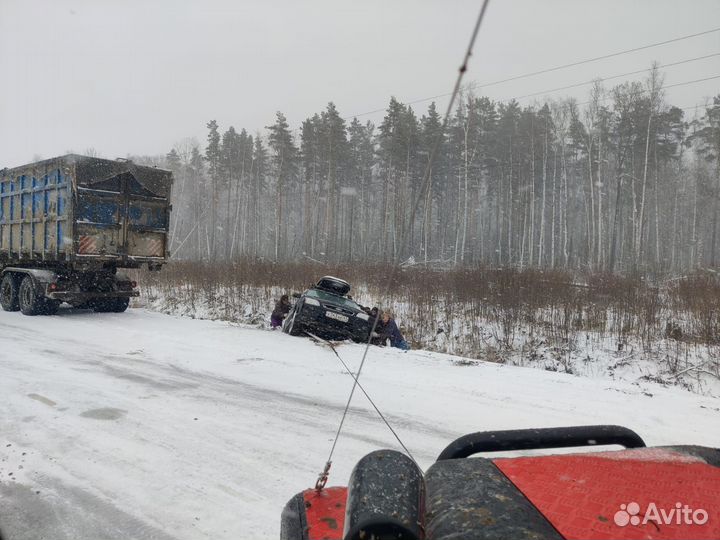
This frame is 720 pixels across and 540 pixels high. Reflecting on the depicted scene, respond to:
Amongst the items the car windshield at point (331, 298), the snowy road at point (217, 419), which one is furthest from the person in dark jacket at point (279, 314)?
the snowy road at point (217, 419)

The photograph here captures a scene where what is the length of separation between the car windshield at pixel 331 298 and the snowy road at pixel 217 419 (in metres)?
Result: 1.92

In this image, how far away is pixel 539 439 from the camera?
154cm

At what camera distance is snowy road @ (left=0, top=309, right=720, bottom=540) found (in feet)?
8.77

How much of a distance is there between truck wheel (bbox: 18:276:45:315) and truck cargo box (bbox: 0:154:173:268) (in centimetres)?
63

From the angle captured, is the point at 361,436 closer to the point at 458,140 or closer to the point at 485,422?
the point at 485,422

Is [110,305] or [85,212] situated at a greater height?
[85,212]

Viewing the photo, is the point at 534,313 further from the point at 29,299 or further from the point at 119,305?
the point at 29,299

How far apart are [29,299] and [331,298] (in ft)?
24.5

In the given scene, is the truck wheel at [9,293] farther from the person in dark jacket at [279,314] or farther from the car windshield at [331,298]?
the car windshield at [331,298]

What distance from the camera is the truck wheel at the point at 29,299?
35.3 feet

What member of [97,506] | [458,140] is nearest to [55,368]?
[97,506]

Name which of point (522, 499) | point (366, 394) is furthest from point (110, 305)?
point (522, 499)

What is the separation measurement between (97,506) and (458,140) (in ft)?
136

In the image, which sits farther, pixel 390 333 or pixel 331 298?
pixel 331 298
